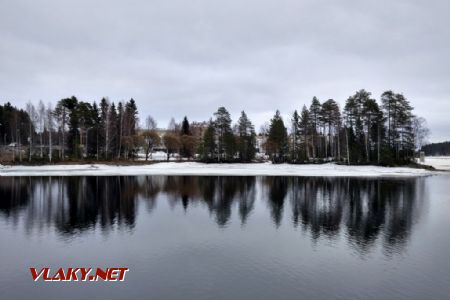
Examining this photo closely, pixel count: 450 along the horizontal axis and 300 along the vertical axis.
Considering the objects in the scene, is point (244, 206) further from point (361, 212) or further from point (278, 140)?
point (278, 140)

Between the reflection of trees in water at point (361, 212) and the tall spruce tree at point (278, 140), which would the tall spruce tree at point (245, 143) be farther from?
the reflection of trees in water at point (361, 212)

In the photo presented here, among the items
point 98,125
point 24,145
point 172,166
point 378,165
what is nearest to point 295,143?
point 378,165

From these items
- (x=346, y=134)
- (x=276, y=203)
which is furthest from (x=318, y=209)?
(x=346, y=134)

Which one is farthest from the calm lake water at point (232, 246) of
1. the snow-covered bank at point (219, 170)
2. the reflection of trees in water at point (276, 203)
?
the snow-covered bank at point (219, 170)

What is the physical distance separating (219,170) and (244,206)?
4625 centimetres

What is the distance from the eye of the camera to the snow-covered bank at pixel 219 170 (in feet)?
214

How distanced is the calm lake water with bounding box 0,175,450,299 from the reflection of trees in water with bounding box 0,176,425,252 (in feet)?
0.41

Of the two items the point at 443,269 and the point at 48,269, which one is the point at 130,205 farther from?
the point at 443,269

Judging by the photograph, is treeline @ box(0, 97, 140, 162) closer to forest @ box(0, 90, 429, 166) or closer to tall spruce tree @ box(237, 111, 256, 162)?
forest @ box(0, 90, 429, 166)

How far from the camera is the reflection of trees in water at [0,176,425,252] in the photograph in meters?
21.3

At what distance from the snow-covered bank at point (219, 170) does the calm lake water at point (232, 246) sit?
3348 cm

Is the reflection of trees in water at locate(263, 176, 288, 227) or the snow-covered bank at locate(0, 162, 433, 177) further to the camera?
the snow-covered bank at locate(0, 162, 433, 177)

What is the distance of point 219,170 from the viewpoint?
76062mm

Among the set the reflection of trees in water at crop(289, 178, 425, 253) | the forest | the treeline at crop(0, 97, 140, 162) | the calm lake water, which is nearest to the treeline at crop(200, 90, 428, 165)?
the forest
